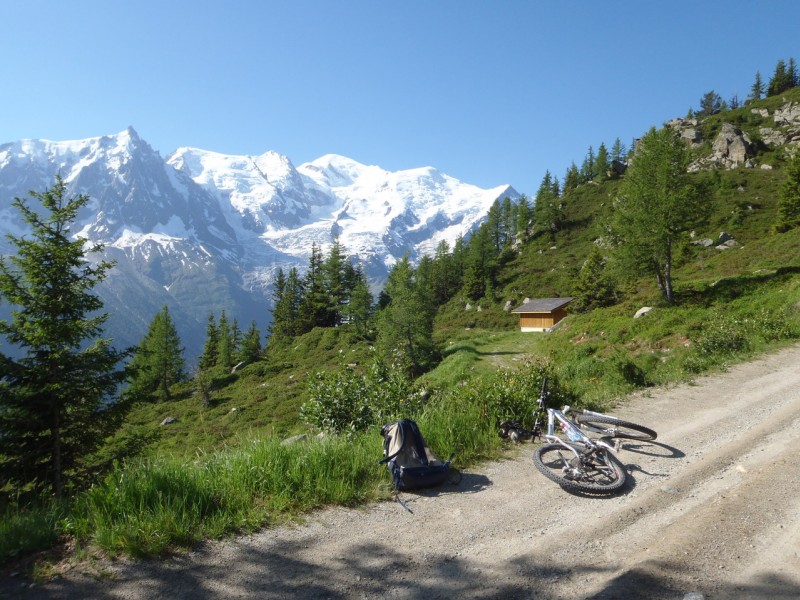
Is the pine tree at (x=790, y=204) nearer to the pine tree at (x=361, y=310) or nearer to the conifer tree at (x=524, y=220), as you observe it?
the pine tree at (x=361, y=310)

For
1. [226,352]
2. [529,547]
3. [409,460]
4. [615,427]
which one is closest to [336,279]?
[226,352]

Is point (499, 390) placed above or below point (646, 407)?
above

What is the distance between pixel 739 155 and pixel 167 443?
105788 millimetres

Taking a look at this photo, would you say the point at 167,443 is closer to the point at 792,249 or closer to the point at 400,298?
the point at 400,298

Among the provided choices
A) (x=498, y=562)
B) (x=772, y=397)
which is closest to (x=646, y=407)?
(x=772, y=397)

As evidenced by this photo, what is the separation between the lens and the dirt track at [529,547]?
369 cm

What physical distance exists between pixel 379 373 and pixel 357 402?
3.26 ft

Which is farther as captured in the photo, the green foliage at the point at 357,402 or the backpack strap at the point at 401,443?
the green foliage at the point at 357,402

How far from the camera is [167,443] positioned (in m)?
30.8

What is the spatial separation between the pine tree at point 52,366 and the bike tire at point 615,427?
13.1 m

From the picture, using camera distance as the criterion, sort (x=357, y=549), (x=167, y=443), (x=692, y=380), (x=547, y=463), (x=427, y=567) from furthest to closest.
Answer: (x=167, y=443), (x=692, y=380), (x=547, y=463), (x=357, y=549), (x=427, y=567)

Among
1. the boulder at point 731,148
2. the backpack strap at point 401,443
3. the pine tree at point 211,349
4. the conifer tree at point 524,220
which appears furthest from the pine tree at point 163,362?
the boulder at point 731,148

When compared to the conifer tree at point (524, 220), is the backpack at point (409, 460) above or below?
below

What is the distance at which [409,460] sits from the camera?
5781 mm
